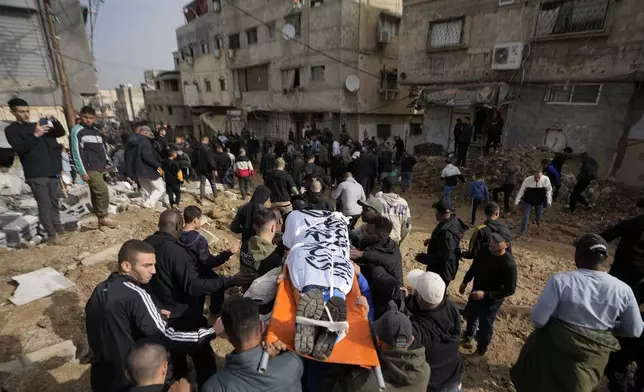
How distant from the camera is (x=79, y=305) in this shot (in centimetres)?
405

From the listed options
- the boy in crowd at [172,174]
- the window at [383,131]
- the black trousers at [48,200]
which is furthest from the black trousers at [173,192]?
the window at [383,131]

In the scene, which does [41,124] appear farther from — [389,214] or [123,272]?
[389,214]

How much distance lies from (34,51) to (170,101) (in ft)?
73.2

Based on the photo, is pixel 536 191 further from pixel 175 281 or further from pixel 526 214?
pixel 175 281

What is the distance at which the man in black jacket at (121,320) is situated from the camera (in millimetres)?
2078

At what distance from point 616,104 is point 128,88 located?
51197mm

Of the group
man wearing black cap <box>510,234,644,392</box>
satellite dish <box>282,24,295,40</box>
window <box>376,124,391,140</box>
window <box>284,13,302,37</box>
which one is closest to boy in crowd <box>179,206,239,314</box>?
man wearing black cap <box>510,234,644,392</box>

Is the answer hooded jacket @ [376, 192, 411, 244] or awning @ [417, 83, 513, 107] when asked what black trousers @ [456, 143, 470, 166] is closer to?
awning @ [417, 83, 513, 107]

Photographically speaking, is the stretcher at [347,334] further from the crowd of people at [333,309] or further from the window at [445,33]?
the window at [445,33]

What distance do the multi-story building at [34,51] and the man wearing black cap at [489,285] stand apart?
44.0 ft

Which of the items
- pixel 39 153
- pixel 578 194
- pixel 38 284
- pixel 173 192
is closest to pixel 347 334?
pixel 38 284

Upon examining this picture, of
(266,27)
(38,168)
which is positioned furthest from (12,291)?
(266,27)

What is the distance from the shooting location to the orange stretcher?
6.53 ft

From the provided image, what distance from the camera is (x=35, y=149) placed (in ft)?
15.0
